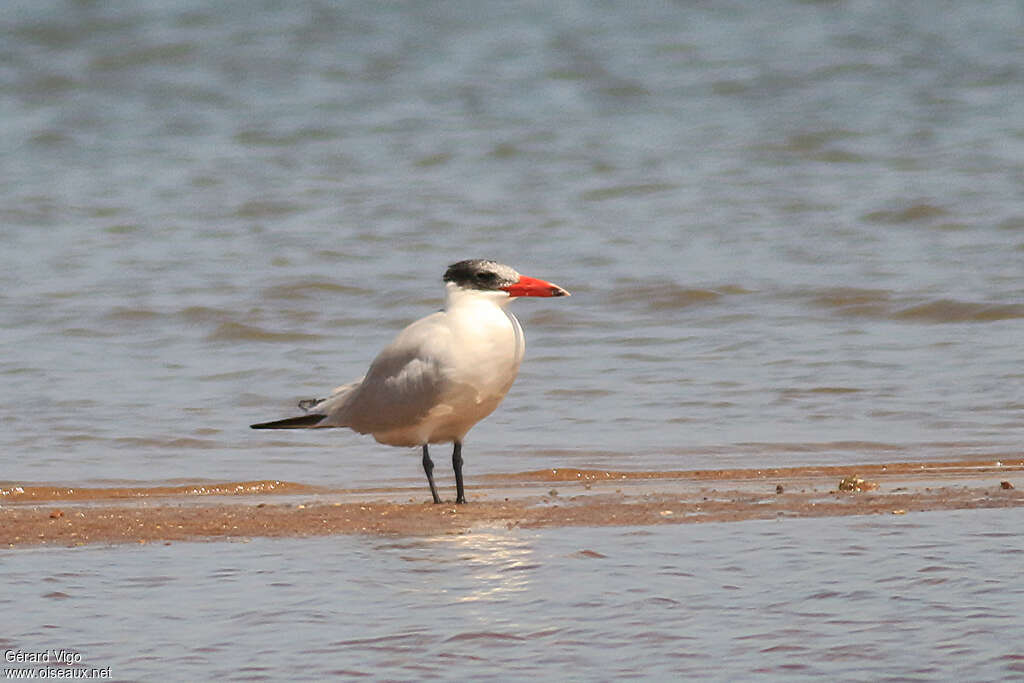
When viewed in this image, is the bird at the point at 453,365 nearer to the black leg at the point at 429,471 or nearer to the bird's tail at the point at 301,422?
the black leg at the point at 429,471

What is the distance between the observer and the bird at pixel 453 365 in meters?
6.39

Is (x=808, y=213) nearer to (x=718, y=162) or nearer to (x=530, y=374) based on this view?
(x=718, y=162)

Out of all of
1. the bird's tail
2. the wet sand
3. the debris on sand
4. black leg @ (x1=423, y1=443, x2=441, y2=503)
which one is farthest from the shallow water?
the bird's tail

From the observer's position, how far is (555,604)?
4.45m

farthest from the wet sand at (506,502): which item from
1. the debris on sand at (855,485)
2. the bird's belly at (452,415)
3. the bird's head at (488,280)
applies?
the bird's head at (488,280)

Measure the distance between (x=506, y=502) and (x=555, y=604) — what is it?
208 cm

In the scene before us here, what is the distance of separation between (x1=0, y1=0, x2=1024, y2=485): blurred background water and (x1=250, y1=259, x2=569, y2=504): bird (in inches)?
35.1

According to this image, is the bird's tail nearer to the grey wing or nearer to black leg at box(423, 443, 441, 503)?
the grey wing

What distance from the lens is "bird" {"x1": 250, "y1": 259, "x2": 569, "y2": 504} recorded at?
21.0 feet

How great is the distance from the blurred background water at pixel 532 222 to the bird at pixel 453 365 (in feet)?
2.93

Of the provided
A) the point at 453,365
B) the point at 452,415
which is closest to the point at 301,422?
the point at 452,415

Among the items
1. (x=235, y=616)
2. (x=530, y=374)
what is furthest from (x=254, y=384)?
(x=235, y=616)

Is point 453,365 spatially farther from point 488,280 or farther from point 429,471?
point 429,471

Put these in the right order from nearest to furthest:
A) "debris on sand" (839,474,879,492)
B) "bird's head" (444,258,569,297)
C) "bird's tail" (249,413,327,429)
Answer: "debris on sand" (839,474,879,492) < "bird's head" (444,258,569,297) < "bird's tail" (249,413,327,429)
